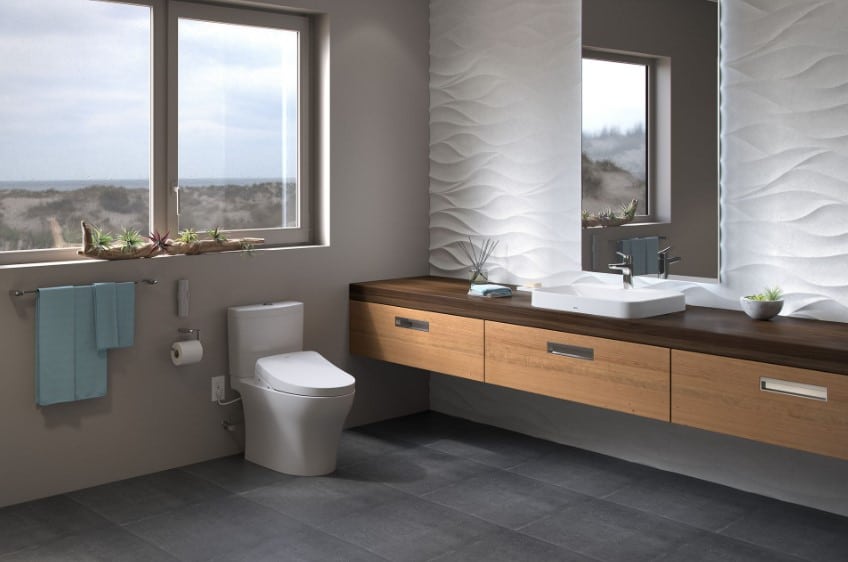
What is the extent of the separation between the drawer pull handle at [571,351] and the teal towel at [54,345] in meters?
2.04

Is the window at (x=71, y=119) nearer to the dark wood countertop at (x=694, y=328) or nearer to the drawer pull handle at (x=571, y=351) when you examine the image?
the dark wood countertop at (x=694, y=328)

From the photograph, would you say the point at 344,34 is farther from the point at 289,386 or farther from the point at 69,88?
the point at 289,386

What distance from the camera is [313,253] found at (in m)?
4.95

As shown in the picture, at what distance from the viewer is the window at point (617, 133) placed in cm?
432

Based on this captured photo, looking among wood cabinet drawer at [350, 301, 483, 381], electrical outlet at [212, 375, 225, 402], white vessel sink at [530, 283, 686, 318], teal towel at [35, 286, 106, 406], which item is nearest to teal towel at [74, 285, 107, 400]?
teal towel at [35, 286, 106, 406]

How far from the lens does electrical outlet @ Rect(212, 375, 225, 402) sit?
4613 millimetres

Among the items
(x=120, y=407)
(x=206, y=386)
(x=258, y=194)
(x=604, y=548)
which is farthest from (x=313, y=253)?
(x=604, y=548)

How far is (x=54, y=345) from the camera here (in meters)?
3.99

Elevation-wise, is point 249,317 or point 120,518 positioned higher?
point 249,317

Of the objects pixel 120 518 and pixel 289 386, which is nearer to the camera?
pixel 120 518

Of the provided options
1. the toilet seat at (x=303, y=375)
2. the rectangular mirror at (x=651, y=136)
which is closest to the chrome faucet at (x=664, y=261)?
the rectangular mirror at (x=651, y=136)

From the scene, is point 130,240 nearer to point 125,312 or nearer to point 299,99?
point 125,312

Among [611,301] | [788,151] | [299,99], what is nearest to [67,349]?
[299,99]

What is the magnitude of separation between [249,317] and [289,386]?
51 cm
